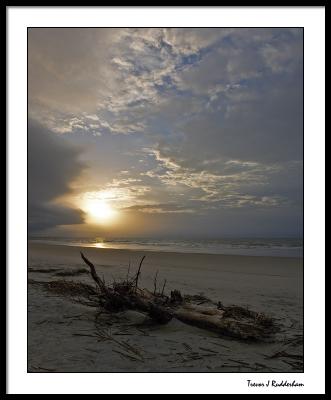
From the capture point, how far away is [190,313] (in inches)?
195

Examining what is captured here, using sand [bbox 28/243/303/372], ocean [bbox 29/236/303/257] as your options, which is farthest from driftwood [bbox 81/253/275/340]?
ocean [bbox 29/236/303/257]

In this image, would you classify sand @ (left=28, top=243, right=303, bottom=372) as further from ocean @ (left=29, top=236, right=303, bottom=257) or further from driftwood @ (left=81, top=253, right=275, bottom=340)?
ocean @ (left=29, top=236, right=303, bottom=257)

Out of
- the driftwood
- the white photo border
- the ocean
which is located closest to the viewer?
the white photo border

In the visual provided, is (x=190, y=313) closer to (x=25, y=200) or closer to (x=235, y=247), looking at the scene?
(x=25, y=200)

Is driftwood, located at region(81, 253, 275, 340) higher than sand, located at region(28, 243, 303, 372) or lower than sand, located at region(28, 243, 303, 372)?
higher

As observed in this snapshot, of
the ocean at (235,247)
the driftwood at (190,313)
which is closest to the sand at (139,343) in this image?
the driftwood at (190,313)

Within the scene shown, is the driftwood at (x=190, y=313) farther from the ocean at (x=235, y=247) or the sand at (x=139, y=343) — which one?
the ocean at (x=235, y=247)

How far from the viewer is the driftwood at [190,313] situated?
4504mm

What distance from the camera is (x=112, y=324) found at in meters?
4.94

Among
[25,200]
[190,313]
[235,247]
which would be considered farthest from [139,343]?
[235,247]

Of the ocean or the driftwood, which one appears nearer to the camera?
the driftwood

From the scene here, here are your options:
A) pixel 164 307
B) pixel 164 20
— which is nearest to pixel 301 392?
pixel 164 307

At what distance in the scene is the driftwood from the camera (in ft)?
14.8
